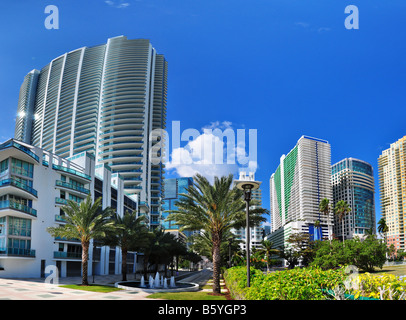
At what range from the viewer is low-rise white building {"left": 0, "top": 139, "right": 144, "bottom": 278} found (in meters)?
40.7

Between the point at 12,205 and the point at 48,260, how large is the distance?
398 inches

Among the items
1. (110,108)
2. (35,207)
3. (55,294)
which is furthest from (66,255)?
(110,108)

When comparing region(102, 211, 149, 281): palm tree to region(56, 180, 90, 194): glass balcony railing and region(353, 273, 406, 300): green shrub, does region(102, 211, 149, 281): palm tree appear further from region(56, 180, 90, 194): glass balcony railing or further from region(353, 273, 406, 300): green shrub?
region(353, 273, 406, 300): green shrub

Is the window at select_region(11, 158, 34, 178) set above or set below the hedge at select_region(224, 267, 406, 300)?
above

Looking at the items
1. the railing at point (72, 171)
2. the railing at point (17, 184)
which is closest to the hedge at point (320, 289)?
the railing at point (17, 184)

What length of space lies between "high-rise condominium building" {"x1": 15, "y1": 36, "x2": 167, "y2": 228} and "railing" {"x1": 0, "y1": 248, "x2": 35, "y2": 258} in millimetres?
61591

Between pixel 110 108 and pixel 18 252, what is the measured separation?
90950mm

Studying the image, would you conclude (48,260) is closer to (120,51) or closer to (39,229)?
(39,229)

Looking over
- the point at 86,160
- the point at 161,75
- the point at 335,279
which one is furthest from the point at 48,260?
the point at 161,75

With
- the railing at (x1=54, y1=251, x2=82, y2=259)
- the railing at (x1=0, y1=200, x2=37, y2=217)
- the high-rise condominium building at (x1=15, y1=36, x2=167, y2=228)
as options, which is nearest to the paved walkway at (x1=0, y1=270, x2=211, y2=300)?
the railing at (x1=0, y1=200, x2=37, y2=217)

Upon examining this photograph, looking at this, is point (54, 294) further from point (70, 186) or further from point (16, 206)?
point (70, 186)

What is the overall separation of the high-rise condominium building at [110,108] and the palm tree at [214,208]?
78459 millimetres

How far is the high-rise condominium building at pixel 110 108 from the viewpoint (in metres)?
115

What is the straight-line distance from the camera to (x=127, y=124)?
391ft
